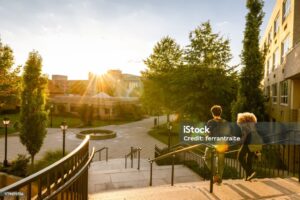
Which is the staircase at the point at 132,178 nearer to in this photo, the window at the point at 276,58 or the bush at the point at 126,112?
the window at the point at 276,58

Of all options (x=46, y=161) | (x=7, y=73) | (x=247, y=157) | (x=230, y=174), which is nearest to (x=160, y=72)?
(x=7, y=73)

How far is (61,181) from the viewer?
3027 millimetres

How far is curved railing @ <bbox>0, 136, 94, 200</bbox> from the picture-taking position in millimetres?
2188

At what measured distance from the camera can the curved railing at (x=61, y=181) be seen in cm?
219

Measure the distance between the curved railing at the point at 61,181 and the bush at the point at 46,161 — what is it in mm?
10788

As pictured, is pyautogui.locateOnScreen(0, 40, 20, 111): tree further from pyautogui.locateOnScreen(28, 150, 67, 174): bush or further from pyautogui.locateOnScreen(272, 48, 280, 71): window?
pyautogui.locateOnScreen(272, 48, 280, 71): window

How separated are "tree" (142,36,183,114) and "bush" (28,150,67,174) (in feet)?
46.1

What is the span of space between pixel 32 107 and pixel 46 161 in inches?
135

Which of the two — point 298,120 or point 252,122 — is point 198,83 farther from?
point 252,122

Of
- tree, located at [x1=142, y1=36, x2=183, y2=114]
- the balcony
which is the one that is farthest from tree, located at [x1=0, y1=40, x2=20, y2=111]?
the balcony

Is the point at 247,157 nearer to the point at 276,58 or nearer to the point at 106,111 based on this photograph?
the point at 276,58

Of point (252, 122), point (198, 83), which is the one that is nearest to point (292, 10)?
point (198, 83)

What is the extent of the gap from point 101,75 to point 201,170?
2948 inches

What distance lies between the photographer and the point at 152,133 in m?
32.0
